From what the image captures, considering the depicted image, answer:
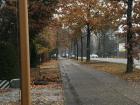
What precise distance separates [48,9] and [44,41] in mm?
25812

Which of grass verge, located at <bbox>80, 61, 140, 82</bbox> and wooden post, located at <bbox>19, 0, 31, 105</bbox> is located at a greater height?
wooden post, located at <bbox>19, 0, 31, 105</bbox>

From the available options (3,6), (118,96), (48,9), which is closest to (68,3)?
(48,9)

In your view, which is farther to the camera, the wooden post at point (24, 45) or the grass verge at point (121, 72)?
the grass verge at point (121, 72)

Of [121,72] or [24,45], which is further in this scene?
[121,72]

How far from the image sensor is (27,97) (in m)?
8.09

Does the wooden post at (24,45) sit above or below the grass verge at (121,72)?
above

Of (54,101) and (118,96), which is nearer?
(54,101)

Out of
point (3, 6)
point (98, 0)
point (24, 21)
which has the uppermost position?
point (98, 0)

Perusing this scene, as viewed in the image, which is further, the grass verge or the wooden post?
the grass verge

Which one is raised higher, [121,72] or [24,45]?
[24,45]

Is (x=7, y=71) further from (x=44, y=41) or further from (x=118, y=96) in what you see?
(x=44, y=41)

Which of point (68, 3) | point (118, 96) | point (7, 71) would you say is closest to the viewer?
point (118, 96)

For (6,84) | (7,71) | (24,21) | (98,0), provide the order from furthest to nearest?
(98,0)
(7,71)
(6,84)
(24,21)

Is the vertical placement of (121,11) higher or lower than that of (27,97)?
higher
